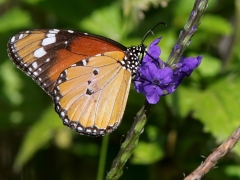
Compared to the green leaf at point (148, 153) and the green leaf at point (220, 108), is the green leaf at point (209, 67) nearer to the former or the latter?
the green leaf at point (220, 108)

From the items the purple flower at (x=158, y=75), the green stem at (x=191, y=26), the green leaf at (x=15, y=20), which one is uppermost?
the green stem at (x=191, y=26)

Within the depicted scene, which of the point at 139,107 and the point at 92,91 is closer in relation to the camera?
the point at 92,91

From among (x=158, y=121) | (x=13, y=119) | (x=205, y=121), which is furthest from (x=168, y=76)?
(x=13, y=119)

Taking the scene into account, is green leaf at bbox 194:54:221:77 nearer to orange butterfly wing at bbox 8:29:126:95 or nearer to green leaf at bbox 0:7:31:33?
orange butterfly wing at bbox 8:29:126:95

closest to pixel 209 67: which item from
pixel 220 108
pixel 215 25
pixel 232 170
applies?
pixel 215 25

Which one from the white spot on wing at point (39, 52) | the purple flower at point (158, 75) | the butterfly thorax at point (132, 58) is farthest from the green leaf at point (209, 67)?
the purple flower at point (158, 75)

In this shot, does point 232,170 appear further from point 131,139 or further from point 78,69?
point 131,139
